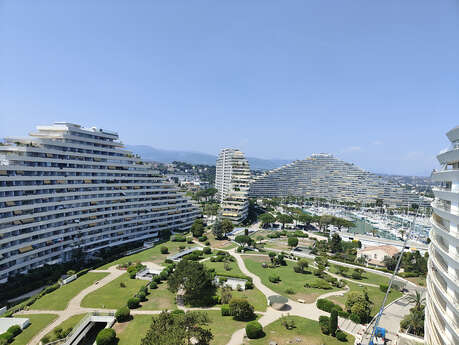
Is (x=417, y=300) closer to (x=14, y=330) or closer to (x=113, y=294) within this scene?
(x=113, y=294)

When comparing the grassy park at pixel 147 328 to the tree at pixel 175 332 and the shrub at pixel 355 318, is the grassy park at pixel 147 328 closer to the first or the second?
the tree at pixel 175 332

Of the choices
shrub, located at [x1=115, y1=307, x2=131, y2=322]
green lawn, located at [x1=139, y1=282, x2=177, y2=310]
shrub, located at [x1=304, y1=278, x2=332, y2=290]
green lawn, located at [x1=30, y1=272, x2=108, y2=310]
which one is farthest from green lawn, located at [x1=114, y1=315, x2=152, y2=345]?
shrub, located at [x1=304, y1=278, x2=332, y2=290]

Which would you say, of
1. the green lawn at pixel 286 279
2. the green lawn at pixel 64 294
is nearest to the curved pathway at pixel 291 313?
the green lawn at pixel 286 279

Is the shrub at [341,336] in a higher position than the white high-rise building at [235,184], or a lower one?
lower

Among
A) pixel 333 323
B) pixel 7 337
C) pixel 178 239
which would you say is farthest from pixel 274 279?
pixel 7 337

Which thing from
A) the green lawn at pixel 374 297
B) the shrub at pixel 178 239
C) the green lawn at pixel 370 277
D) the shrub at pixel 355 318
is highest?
the shrub at pixel 178 239

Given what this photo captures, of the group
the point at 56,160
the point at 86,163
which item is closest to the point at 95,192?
the point at 86,163

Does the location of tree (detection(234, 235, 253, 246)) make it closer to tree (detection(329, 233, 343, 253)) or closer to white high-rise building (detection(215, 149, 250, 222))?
tree (detection(329, 233, 343, 253))
